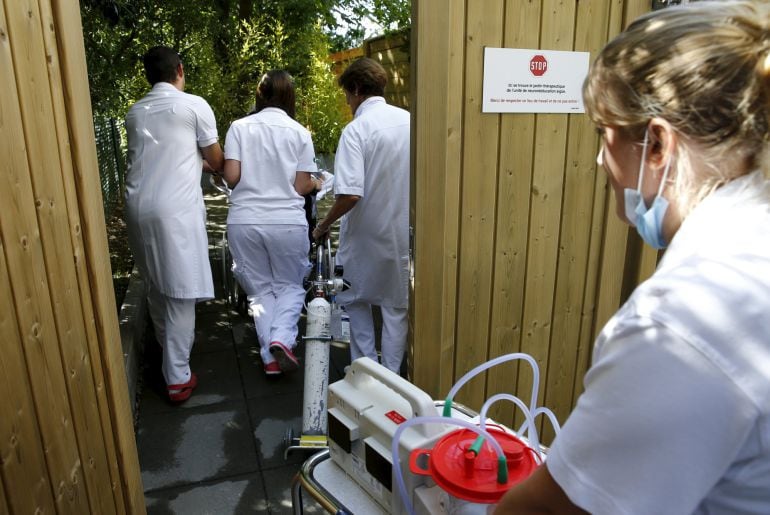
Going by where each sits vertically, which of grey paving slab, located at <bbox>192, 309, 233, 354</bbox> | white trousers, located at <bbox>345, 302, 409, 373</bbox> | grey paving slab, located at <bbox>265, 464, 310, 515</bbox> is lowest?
grey paving slab, located at <bbox>265, 464, 310, 515</bbox>

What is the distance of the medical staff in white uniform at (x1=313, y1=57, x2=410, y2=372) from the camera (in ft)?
11.2

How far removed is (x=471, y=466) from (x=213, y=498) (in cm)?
199

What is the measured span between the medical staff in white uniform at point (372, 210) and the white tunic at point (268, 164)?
0.44 meters

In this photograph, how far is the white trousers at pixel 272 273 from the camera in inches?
156

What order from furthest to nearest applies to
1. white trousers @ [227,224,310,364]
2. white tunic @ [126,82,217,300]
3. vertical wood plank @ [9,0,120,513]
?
white trousers @ [227,224,310,364] < white tunic @ [126,82,217,300] < vertical wood plank @ [9,0,120,513]

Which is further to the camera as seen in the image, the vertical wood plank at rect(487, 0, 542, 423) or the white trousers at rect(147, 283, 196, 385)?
the white trousers at rect(147, 283, 196, 385)

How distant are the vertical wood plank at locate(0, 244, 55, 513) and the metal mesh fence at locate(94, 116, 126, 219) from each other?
484 centimetres

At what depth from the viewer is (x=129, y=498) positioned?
2104 millimetres

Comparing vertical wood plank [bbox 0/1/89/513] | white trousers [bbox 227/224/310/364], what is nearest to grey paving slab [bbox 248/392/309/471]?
white trousers [bbox 227/224/310/364]

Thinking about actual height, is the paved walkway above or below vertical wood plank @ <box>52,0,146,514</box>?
below

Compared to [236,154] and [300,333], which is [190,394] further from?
[236,154]

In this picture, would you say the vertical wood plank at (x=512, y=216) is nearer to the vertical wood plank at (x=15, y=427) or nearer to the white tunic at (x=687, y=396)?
the white tunic at (x=687, y=396)

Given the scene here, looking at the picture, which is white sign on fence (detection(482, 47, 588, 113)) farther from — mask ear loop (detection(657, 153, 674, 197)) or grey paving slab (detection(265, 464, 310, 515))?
grey paving slab (detection(265, 464, 310, 515))

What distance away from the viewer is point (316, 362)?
3010mm
